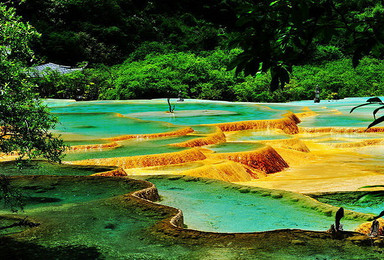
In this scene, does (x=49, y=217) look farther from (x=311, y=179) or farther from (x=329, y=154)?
(x=329, y=154)

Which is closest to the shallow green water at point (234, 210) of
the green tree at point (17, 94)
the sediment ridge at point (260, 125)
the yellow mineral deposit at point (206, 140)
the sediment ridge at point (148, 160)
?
the sediment ridge at point (148, 160)

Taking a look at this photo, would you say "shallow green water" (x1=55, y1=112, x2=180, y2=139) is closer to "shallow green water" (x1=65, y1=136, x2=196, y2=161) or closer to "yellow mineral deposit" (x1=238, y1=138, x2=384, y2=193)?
"shallow green water" (x1=65, y1=136, x2=196, y2=161)

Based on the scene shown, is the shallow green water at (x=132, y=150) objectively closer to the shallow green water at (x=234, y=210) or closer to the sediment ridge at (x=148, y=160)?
the sediment ridge at (x=148, y=160)

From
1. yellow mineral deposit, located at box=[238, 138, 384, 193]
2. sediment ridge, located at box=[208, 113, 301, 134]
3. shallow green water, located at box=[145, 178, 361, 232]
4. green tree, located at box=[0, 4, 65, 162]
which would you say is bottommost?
yellow mineral deposit, located at box=[238, 138, 384, 193]

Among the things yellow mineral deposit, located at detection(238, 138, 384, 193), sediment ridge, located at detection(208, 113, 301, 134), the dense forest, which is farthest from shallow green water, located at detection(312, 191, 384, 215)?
sediment ridge, located at detection(208, 113, 301, 134)

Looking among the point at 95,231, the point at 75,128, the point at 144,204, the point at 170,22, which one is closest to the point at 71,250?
the point at 95,231

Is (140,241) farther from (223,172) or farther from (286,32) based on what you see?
(223,172)

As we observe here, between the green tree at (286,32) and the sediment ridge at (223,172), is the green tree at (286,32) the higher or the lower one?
the higher one
